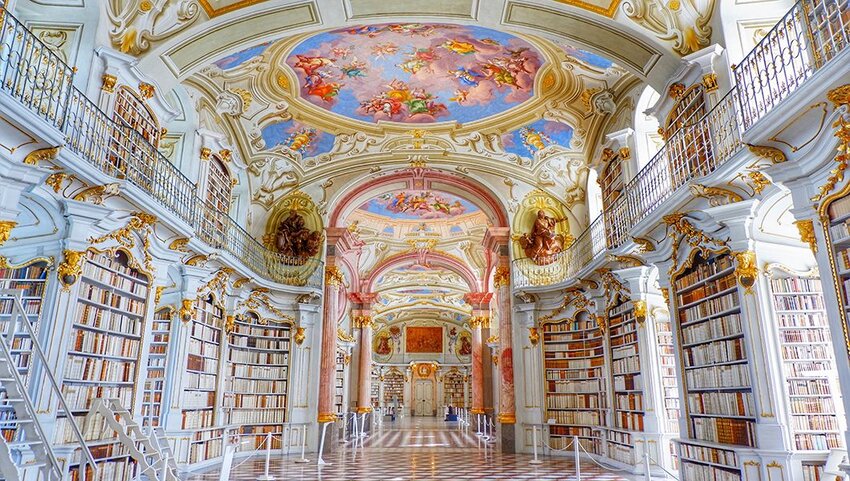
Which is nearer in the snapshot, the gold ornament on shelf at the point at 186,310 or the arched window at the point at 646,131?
the gold ornament on shelf at the point at 186,310

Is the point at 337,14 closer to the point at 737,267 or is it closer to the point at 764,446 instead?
the point at 737,267

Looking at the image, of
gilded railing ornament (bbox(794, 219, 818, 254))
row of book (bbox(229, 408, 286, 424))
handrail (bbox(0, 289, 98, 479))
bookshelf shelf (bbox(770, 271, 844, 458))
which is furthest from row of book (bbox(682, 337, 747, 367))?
row of book (bbox(229, 408, 286, 424))

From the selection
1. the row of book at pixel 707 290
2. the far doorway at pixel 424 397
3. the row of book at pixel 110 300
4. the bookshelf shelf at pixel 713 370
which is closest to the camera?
the bookshelf shelf at pixel 713 370

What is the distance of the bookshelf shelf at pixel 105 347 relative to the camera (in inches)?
270

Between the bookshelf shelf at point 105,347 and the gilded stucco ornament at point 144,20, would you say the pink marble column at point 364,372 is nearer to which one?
the bookshelf shelf at point 105,347

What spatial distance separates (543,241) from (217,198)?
7599mm

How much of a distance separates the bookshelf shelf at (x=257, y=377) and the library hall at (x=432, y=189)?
0.20 feet

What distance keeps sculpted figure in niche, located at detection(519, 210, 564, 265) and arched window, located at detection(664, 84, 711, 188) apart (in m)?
5.93

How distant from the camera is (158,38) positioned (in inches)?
310

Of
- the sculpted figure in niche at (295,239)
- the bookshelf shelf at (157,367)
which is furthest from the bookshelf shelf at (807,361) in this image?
the sculpted figure in niche at (295,239)

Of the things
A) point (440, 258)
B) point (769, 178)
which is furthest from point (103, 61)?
point (440, 258)

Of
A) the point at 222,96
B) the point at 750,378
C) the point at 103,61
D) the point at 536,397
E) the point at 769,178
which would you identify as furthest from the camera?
the point at 536,397

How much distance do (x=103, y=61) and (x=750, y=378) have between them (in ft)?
28.6

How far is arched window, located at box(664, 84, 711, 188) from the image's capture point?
6.96 metres
